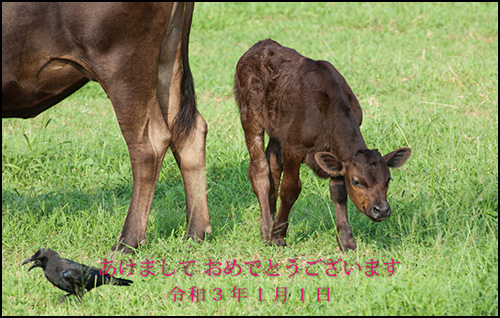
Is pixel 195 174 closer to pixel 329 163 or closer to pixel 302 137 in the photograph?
pixel 302 137

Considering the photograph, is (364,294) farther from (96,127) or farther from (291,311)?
(96,127)

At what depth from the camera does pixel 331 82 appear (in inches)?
213

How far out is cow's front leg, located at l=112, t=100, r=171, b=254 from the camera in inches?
202

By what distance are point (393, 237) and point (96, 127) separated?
4271mm

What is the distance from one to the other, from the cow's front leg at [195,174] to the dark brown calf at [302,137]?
487 millimetres

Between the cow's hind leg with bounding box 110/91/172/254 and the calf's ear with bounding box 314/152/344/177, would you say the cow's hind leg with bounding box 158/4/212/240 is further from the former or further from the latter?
the calf's ear with bounding box 314/152/344/177

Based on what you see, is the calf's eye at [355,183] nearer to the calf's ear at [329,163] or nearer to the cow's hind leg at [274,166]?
the calf's ear at [329,163]

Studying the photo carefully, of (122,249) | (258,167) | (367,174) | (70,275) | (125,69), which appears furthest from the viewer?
(258,167)

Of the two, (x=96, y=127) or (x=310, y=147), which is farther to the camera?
(x=96, y=127)

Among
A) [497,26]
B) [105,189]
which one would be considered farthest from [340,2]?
[105,189]

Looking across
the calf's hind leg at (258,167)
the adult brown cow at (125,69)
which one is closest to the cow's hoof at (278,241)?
the calf's hind leg at (258,167)

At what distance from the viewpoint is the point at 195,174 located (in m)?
5.64

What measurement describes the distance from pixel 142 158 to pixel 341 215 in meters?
1.58

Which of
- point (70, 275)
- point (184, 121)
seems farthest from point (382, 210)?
point (70, 275)
